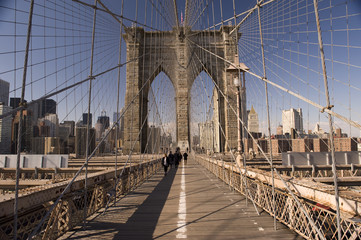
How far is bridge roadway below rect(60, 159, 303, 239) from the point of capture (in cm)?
327

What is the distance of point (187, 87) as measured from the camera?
97.8 ft

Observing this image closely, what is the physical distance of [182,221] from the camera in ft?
12.8

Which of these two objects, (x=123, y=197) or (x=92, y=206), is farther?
(x=123, y=197)

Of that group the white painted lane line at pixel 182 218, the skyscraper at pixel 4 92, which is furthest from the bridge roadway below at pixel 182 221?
the skyscraper at pixel 4 92

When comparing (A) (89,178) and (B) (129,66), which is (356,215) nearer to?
(A) (89,178)

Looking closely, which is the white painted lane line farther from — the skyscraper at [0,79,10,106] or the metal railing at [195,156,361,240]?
the skyscraper at [0,79,10,106]

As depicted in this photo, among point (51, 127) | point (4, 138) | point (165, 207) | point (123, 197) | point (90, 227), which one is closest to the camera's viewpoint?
point (90, 227)

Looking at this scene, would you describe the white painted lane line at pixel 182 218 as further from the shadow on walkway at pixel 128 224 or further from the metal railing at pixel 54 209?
the metal railing at pixel 54 209

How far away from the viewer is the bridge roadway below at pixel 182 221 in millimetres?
3268

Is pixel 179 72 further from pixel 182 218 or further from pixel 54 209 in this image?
pixel 54 209

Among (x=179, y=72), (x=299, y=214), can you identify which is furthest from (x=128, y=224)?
(x=179, y=72)

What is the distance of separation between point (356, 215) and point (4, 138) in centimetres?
876

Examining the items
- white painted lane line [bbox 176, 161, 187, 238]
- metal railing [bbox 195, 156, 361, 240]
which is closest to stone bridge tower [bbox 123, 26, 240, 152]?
white painted lane line [bbox 176, 161, 187, 238]

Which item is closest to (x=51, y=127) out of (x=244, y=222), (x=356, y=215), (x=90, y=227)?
(x=90, y=227)
